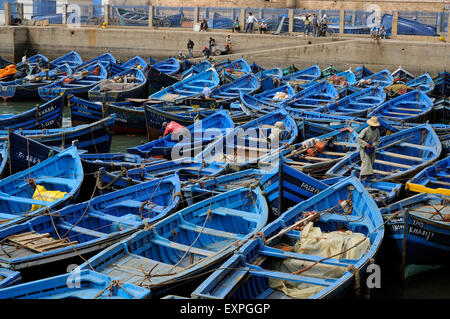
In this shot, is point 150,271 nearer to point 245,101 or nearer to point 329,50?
point 245,101

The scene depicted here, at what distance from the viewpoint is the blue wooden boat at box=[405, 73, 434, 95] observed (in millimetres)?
25897

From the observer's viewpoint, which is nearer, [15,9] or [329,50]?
[329,50]

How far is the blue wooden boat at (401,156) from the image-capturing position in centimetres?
1427

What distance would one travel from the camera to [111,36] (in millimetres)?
37062

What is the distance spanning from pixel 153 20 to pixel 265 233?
98.2 ft

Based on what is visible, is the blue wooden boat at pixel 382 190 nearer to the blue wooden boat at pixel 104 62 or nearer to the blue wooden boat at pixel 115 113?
the blue wooden boat at pixel 115 113

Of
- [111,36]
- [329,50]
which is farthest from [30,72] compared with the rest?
[329,50]

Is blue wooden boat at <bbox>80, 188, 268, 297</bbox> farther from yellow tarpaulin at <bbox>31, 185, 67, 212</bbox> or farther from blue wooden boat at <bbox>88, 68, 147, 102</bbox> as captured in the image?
blue wooden boat at <bbox>88, 68, 147, 102</bbox>

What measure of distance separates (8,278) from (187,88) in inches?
685

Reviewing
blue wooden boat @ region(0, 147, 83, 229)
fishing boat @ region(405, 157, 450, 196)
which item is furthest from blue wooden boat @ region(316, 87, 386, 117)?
blue wooden boat @ region(0, 147, 83, 229)

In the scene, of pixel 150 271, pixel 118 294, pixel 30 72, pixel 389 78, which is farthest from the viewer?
pixel 30 72

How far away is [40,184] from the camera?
44.5 ft

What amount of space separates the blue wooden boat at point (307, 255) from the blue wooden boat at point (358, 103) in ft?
31.3

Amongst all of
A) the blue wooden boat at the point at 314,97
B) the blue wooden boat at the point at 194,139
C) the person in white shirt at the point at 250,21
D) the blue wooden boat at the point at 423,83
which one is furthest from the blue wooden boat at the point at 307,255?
the person in white shirt at the point at 250,21
